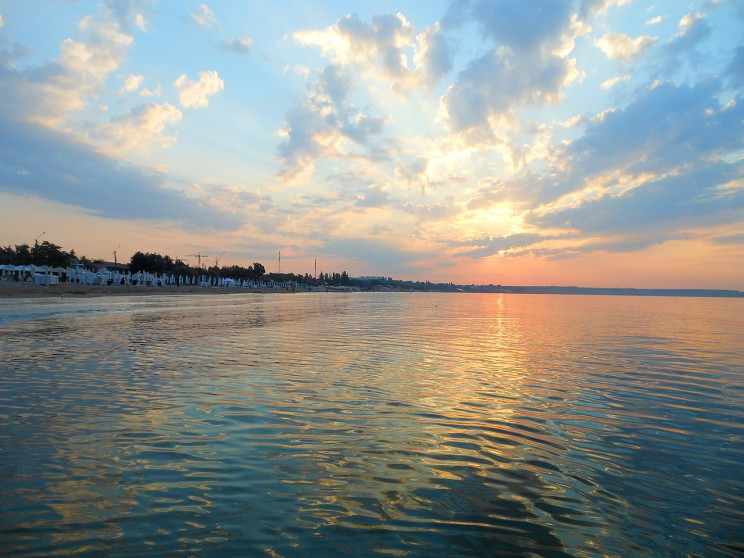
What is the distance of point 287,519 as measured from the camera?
5.70m

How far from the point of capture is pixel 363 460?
305 inches

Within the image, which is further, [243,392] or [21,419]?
[243,392]

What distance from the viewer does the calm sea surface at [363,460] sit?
17.6 ft

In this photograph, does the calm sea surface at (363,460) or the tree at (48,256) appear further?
the tree at (48,256)

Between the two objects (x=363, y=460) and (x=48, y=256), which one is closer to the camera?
(x=363, y=460)

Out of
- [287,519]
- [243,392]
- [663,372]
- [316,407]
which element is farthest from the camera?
[663,372]

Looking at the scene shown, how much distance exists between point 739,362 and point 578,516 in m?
20.6

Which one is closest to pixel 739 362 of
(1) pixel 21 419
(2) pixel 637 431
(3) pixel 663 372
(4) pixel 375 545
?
(3) pixel 663 372

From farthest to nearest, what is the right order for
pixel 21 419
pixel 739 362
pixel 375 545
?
1. pixel 739 362
2. pixel 21 419
3. pixel 375 545

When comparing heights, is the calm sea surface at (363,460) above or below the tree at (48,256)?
below

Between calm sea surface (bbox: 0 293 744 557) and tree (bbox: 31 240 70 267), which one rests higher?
tree (bbox: 31 240 70 267)

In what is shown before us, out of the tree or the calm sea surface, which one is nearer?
the calm sea surface

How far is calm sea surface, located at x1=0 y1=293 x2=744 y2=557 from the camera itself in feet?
17.6

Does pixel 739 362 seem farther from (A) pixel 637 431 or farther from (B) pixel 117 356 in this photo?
(B) pixel 117 356
